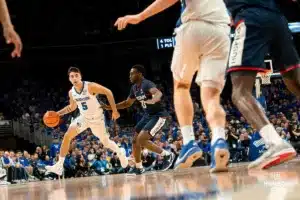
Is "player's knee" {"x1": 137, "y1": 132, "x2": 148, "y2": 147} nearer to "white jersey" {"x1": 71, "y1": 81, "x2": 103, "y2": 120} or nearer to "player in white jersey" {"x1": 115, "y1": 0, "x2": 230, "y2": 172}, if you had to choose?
"white jersey" {"x1": 71, "y1": 81, "x2": 103, "y2": 120}

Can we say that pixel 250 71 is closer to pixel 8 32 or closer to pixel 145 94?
pixel 8 32

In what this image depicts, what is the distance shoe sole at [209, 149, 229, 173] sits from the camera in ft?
13.4

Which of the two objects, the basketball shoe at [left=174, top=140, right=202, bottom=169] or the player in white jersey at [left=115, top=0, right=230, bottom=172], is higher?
the player in white jersey at [left=115, top=0, right=230, bottom=172]

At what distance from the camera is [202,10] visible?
4.50 m

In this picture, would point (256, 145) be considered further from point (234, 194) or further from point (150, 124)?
point (234, 194)

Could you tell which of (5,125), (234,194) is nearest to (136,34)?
(5,125)

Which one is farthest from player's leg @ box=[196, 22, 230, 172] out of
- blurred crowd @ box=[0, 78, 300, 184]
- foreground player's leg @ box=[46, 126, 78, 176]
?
blurred crowd @ box=[0, 78, 300, 184]

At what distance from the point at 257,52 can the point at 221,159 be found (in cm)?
86

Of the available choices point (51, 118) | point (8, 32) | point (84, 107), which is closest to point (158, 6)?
point (8, 32)

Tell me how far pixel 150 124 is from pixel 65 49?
1724cm

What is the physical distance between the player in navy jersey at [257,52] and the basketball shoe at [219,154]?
245 mm

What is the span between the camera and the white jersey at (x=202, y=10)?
14.8ft

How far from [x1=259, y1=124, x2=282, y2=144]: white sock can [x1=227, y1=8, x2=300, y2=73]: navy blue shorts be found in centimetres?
44

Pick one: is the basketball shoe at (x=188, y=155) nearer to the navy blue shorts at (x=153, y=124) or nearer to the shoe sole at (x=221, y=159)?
the shoe sole at (x=221, y=159)
